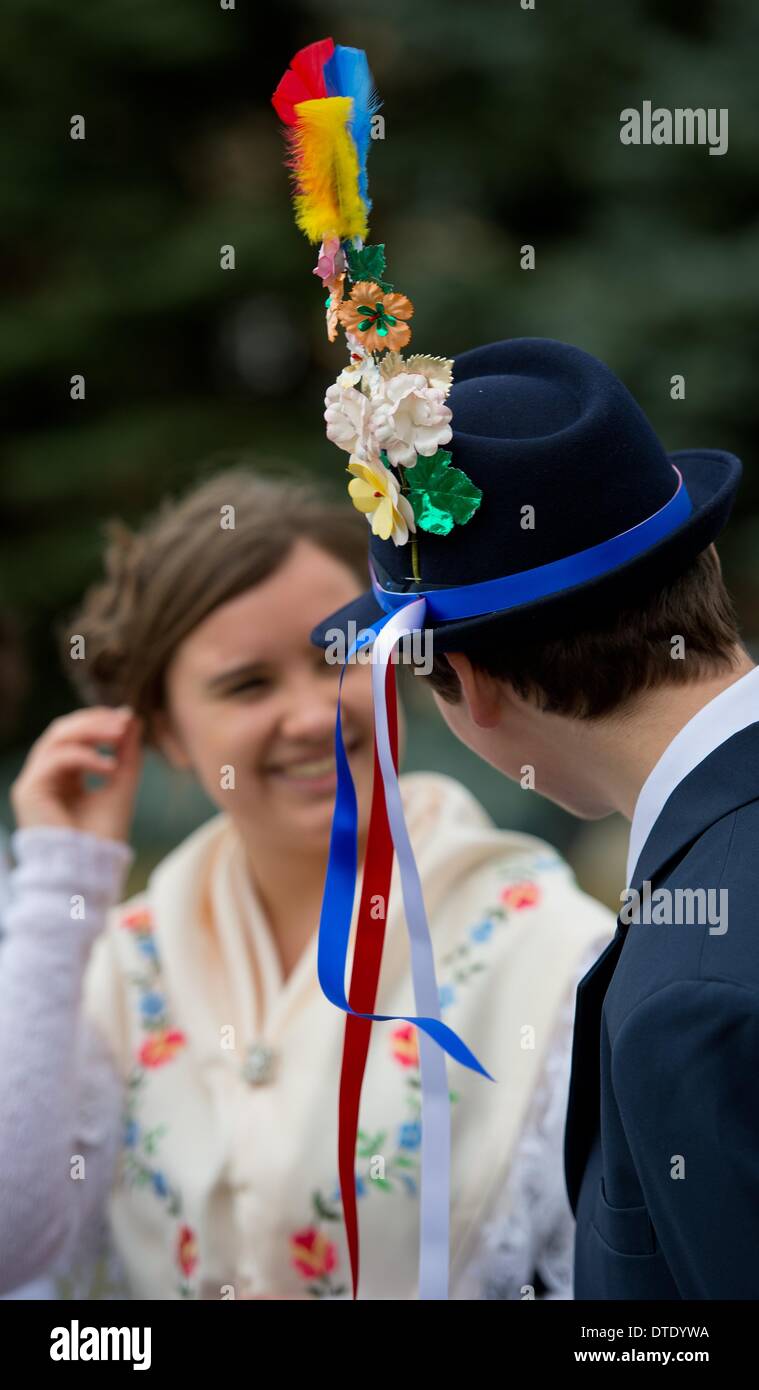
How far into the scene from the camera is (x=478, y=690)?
1.35m

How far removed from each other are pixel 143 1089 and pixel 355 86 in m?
1.39

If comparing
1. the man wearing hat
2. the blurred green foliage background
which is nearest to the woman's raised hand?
the man wearing hat

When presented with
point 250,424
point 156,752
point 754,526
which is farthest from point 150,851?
point 156,752

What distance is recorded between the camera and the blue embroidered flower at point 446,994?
6.40 feet

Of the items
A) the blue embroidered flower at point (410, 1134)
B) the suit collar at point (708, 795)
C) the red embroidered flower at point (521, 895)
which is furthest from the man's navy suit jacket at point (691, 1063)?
the red embroidered flower at point (521, 895)

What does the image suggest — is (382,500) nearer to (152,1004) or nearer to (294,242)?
(152,1004)

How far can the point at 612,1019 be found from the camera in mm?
1174

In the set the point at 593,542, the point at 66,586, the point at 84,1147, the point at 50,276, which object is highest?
the point at 50,276

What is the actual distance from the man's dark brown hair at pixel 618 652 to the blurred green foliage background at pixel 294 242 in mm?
4438

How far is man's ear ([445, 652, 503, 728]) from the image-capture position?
1.34 meters

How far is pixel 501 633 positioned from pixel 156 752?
44.9 inches

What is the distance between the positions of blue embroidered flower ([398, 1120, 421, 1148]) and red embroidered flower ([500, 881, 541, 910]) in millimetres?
334

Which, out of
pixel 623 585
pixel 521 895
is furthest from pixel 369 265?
pixel 521 895

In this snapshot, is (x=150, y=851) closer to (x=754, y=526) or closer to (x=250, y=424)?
(x=250, y=424)
